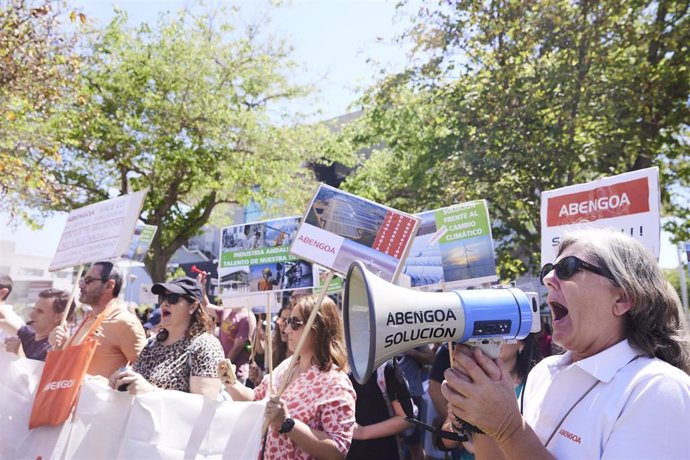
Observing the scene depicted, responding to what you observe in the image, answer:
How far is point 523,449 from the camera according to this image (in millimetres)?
1533

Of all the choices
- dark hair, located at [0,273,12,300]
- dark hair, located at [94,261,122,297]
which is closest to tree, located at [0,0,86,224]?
dark hair, located at [0,273,12,300]

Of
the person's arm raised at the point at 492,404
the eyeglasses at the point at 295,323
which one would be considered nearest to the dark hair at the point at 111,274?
the eyeglasses at the point at 295,323

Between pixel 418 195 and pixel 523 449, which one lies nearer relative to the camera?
pixel 523 449

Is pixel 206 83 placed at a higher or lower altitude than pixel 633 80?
higher

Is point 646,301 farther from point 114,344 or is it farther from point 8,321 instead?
point 8,321

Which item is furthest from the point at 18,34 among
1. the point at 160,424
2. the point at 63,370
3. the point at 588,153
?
the point at 588,153

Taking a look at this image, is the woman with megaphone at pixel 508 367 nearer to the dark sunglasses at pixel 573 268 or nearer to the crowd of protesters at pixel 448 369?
the crowd of protesters at pixel 448 369

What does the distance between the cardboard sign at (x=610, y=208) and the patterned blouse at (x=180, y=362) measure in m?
2.06

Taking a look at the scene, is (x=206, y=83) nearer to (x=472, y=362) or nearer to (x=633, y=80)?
(x=633, y=80)

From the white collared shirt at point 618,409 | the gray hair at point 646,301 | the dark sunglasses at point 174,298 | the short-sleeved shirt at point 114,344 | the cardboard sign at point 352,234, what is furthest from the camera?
the short-sleeved shirt at point 114,344

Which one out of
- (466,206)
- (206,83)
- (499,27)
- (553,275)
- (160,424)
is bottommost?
(160,424)

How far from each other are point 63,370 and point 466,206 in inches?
112

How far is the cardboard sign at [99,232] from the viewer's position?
4.15m

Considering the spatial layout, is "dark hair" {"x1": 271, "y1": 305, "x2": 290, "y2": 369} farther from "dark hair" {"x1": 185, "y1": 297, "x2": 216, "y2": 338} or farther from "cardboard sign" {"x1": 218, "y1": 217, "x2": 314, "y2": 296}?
"dark hair" {"x1": 185, "y1": 297, "x2": 216, "y2": 338}
